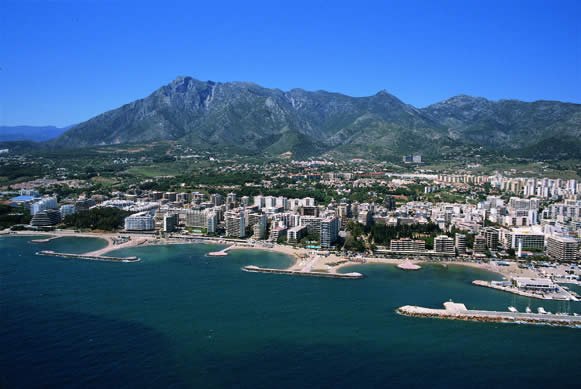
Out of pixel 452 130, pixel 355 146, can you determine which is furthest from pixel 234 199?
pixel 452 130

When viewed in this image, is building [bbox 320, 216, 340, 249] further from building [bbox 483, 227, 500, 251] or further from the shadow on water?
the shadow on water

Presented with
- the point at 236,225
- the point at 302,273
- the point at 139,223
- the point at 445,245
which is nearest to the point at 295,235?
the point at 236,225

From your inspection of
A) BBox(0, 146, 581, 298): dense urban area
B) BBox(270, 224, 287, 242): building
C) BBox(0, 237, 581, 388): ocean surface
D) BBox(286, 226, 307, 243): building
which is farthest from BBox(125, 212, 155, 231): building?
BBox(0, 237, 581, 388): ocean surface

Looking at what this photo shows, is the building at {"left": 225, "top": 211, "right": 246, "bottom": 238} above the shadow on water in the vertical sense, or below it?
above

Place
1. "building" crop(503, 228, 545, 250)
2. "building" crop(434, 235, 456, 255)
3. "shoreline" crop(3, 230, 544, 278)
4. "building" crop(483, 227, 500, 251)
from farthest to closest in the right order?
"building" crop(483, 227, 500, 251), "building" crop(503, 228, 545, 250), "building" crop(434, 235, 456, 255), "shoreline" crop(3, 230, 544, 278)

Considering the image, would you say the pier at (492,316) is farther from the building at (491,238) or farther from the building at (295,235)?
the building at (295,235)

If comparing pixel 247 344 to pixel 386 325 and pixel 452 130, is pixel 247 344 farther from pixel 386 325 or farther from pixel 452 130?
pixel 452 130

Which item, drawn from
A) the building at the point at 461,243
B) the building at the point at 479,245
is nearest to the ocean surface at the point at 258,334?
the building at the point at 479,245

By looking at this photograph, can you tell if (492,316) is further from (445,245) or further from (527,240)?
(527,240)
